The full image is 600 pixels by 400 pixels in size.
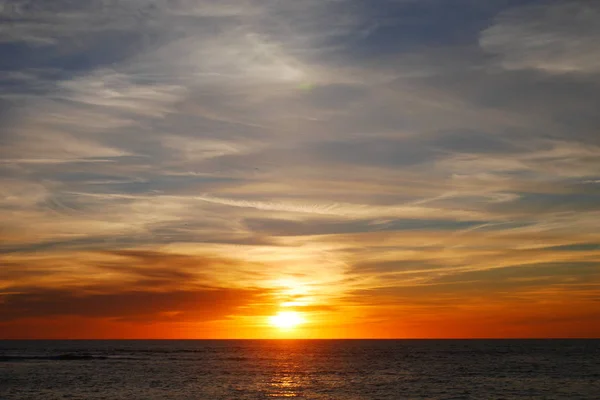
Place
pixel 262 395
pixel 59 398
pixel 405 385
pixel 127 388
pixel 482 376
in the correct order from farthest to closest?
pixel 482 376
pixel 405 385
pixel 127 388
pixel 262 395
pixel 59 398

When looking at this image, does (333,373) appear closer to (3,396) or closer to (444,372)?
(444,372)

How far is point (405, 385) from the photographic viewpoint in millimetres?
76375

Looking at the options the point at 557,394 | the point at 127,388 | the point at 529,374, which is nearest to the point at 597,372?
the point at 529,374

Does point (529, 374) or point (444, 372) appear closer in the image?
point (529, 374)

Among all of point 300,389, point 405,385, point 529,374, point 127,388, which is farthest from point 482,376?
point 127,388

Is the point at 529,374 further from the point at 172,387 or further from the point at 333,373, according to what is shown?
the point at 172,387

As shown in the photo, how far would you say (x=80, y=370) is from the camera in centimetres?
9800

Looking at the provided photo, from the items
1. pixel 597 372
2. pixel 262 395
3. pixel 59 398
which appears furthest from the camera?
pixel 597 372

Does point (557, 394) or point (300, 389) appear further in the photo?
point (300, 389)

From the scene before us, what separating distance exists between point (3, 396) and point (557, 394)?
53860mm

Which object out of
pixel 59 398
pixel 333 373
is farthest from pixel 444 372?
pixel 59 398

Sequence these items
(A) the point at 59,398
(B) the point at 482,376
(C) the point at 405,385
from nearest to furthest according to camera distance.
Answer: (A) the point at 59,398, (C) the point at 405,385, (B) the point at 482,376

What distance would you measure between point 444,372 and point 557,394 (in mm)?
32268

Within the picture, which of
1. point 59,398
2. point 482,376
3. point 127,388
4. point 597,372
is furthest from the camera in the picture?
point 597,372
